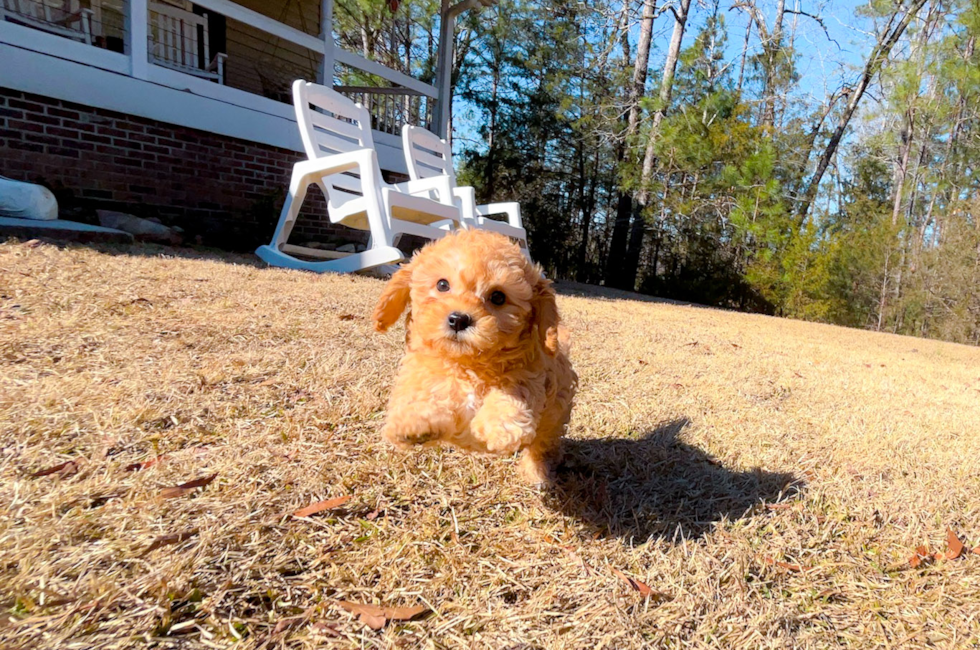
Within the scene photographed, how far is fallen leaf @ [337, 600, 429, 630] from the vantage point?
1.22 metres

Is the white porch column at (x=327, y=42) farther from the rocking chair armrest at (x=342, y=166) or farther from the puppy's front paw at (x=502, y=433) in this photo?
the puppy's front paw at (x=502, y=433)

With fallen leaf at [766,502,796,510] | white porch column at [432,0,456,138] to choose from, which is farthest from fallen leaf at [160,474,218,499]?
white porch column at [432,0,456,138]

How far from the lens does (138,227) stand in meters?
6.17

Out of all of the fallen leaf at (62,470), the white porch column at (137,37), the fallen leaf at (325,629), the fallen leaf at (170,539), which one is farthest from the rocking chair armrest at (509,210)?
the fallen leaf at (325,629)

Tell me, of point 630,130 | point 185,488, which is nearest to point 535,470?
point 185,488

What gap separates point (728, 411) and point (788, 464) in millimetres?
637

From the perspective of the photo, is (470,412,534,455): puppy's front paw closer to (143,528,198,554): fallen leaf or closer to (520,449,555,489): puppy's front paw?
(520,449,555,489): puppy's front paw

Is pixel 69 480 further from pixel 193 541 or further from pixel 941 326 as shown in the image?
pixel 941 326

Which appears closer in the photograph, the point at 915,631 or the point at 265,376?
the point at 915,631

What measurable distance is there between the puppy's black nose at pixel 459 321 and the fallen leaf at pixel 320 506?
615mm

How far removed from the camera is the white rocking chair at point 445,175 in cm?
719

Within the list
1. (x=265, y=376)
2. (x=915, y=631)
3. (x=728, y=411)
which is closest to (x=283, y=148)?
Answer: (x=265, y=376)

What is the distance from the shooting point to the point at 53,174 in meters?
6.06

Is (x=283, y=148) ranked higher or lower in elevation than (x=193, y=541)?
higher
